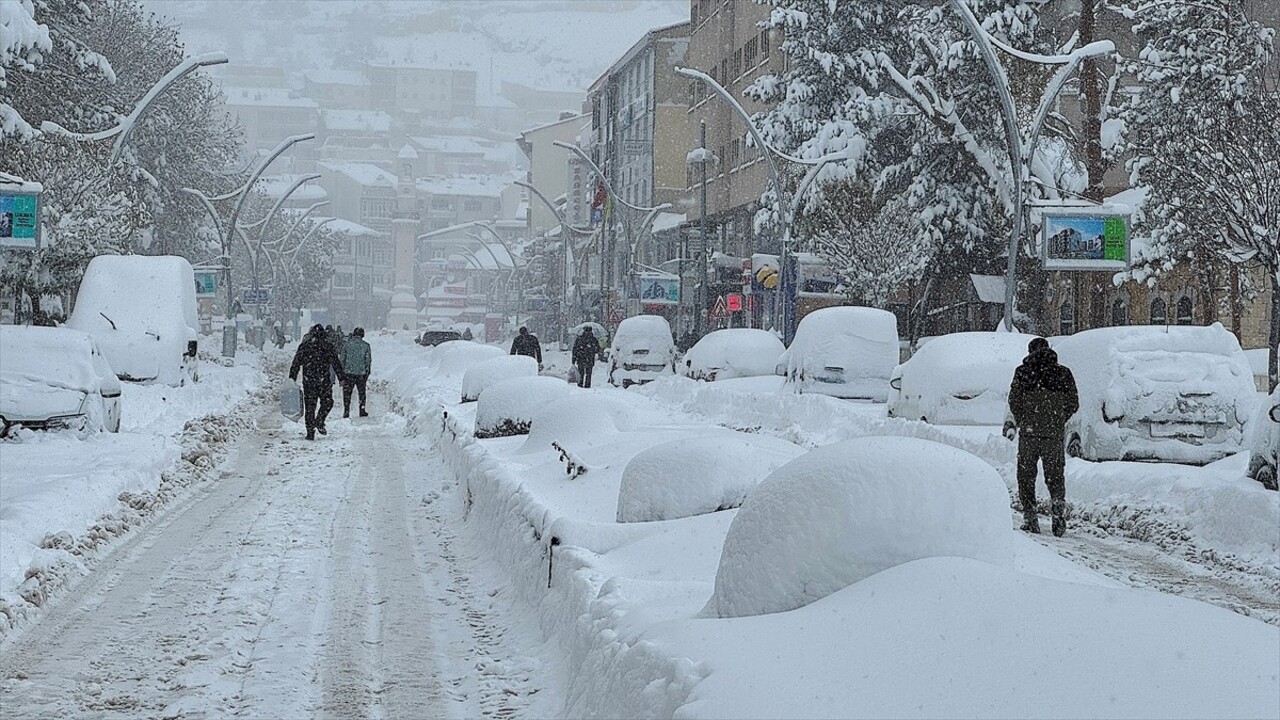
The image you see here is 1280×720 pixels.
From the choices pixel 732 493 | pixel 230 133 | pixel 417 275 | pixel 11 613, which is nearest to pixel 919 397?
pixel 732 493

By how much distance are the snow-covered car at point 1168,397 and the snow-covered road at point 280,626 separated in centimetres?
674

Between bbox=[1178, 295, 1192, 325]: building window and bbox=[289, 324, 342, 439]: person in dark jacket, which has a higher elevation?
bbox=[1178, 295, 1192, 325]: building window

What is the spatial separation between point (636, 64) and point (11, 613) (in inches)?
3242

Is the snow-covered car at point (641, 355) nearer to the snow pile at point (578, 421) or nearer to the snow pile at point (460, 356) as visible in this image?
the snow pile at point (460, 356)

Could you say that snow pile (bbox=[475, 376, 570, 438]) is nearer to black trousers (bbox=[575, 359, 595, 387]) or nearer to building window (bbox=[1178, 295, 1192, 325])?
black trousers (bbox=[575, 359, 595, 387])

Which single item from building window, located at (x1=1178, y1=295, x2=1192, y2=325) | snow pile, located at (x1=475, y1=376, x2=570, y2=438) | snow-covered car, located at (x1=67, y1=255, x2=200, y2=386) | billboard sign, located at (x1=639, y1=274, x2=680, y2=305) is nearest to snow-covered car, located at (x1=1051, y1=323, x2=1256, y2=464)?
snow pile, located at (x1=475, y1=376, x2=570, y2=438)

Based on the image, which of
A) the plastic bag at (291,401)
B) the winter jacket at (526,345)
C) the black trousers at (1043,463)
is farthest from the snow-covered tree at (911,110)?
the black trousers at (1043,463)

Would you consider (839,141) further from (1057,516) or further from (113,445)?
(1057,516)

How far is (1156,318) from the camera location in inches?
1732

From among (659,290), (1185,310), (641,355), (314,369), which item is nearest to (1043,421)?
(314,369)

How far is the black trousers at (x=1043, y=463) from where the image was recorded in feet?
42.8

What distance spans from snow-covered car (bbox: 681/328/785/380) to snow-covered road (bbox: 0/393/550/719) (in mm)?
19737

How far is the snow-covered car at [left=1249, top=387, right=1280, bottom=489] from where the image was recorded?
13.0 meters

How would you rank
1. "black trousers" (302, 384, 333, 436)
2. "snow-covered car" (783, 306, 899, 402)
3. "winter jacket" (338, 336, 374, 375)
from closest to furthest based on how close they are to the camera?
"black trousers" (302, 384, 333, 436)
"winter jacket" (338, 336, 374, 375)
"snow-covered car" (783, 306, 899, 402)
